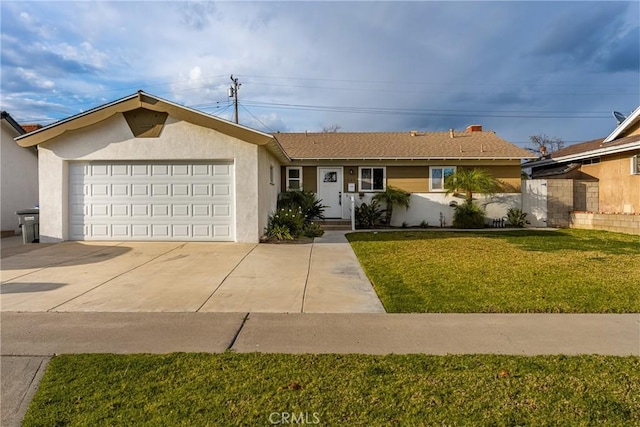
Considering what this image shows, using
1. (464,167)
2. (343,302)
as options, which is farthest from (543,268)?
(464,167)

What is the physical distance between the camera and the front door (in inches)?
699

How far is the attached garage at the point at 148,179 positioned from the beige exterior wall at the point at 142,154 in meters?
0.03

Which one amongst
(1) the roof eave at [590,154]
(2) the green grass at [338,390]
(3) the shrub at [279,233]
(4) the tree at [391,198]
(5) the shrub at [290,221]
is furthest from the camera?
(4) the tree at [391,198]

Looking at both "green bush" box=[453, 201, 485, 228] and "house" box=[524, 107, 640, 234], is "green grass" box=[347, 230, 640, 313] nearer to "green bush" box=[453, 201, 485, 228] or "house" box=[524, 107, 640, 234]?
"house" box=[524, 107, 640, 234]

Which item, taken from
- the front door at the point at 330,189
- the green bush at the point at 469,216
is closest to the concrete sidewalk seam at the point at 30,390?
the front door at the point at 330,189

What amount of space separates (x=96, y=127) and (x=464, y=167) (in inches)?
575

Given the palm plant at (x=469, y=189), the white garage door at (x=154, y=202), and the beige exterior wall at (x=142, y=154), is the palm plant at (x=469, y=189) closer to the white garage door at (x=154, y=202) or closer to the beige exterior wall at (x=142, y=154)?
the beige exterior wall at (x=142, y=154)

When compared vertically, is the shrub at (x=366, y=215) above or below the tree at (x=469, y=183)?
below

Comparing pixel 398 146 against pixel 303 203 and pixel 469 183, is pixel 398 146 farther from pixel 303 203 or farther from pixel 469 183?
pixel 303 203

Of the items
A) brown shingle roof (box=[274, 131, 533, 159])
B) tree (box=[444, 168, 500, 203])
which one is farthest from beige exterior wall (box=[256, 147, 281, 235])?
tree (box=[444, 168, 500, 203])

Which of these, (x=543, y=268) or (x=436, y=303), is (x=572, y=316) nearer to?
(x=436, y=303)

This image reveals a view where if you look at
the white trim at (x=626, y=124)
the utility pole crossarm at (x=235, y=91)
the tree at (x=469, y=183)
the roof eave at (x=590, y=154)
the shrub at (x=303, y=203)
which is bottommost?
the shrub at (x=303, y=203)

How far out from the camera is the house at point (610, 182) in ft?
50.8

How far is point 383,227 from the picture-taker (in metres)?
17.1
